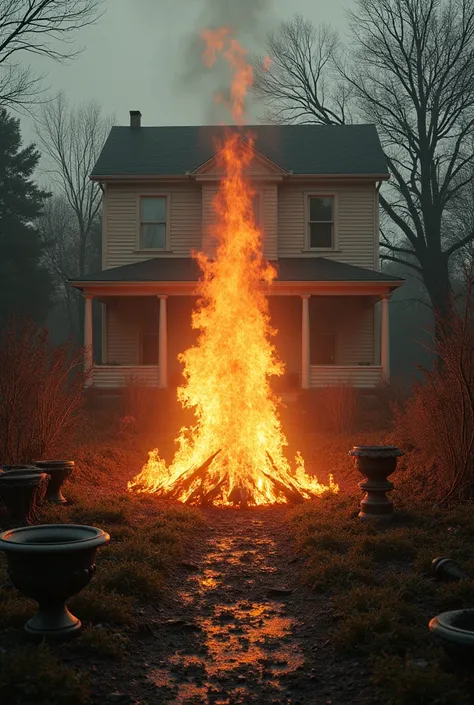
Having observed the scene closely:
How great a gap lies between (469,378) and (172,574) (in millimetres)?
4523

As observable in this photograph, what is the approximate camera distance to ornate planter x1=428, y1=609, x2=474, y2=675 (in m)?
3.48

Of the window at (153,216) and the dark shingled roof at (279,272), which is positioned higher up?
the window at (153,216)

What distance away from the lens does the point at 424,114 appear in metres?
27.1

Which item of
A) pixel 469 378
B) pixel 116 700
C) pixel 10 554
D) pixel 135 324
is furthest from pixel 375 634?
pixel 135 324

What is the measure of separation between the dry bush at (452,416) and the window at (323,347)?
1235 cm

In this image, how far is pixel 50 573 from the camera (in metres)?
4.40

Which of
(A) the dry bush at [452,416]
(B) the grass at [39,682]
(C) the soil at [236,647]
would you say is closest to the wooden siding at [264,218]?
(A) the dry bush at [452,416]

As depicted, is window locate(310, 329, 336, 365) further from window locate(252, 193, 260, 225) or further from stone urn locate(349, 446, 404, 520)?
stone urn locate(349, 446, 404, 520)

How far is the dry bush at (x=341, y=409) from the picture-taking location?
1564 centimetres

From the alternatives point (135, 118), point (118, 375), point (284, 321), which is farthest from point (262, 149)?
point (118, 375)

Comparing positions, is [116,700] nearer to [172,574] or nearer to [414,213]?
[172,574]

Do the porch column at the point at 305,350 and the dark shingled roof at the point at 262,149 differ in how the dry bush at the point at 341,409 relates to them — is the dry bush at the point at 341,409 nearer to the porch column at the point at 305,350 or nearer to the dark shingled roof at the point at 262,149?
the porch column at the point at 305,350

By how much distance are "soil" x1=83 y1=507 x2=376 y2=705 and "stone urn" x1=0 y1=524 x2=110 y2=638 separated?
19.9 inches

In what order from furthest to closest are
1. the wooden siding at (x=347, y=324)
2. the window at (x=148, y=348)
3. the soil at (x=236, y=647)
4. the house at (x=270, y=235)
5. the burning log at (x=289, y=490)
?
the window at (x=148, y=348) < the wooden siding at (x=347, y=324) < the house at (x=270, y=235) < the burning log at (x=289, y=490) < the soil at (x=236, y=647)
